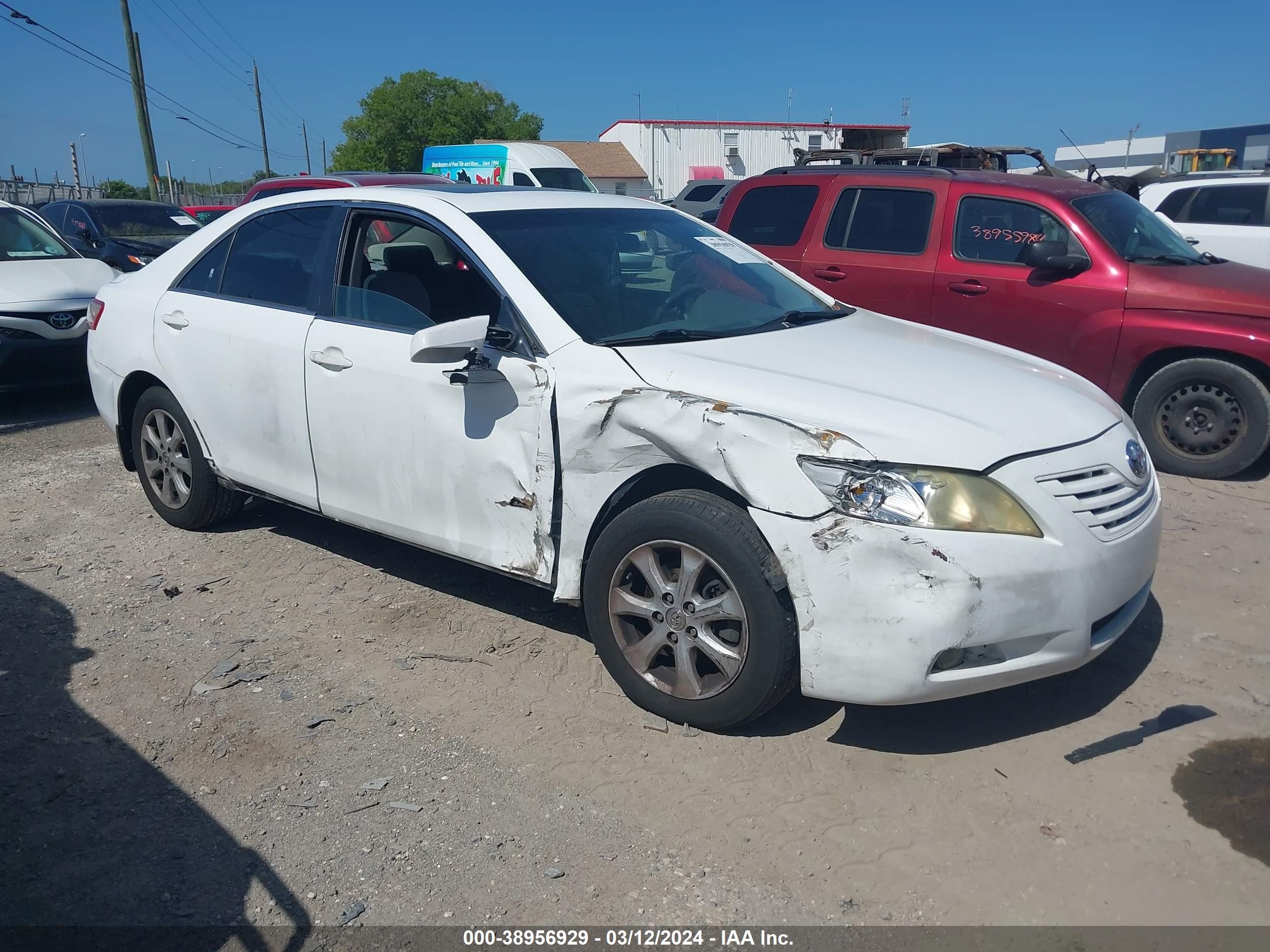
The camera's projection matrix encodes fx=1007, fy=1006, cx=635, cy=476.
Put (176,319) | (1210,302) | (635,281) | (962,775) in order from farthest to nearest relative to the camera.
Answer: (1210,302) < (176,319) < (635,281) < (962,775)

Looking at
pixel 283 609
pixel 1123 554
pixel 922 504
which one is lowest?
pixel 283 609

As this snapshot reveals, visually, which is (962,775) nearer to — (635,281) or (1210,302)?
(635,281)

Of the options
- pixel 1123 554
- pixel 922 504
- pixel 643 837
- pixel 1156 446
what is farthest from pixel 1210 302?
pixel 643 837

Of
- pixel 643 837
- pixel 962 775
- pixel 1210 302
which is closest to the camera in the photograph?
pixel 643 837

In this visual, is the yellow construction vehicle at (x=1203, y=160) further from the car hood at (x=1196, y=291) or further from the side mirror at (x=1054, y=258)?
the side mirror at (x=1054, y=258)

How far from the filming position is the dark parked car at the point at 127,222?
14.2 m

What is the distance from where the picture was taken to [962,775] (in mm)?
3211

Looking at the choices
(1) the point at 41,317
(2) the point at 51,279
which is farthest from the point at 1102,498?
(2) the point at 51,279

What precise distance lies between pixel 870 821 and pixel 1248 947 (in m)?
0.97

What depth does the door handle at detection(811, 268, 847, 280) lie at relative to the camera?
7.31 meters

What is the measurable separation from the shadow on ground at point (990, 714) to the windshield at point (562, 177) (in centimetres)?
1745

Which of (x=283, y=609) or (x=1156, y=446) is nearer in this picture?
(x=283, y=609)

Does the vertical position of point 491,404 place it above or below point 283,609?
above

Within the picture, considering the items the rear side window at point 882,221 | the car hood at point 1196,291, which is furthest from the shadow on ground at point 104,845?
the car hood at point 1196,291
